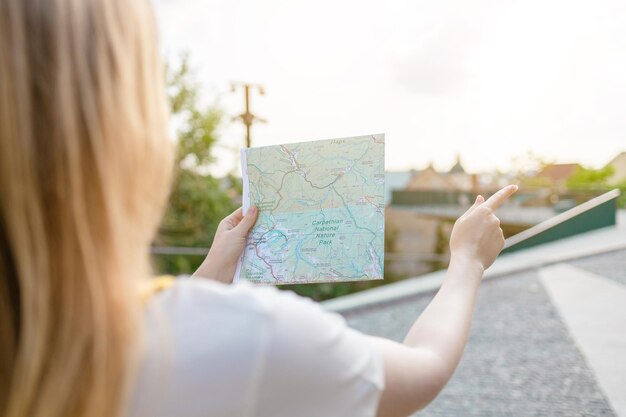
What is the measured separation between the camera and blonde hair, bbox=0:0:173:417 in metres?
0.67

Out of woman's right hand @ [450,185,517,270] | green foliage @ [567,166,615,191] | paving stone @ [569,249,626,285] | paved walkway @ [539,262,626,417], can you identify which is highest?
green foliage @ [567,166,615,191]

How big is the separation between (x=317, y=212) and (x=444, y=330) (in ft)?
1.88

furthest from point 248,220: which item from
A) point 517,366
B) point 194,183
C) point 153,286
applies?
point 194,183

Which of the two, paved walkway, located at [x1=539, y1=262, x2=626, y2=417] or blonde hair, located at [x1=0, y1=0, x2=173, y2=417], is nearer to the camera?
blonde hair, located at [x1=0, y1=0, x2=173, y2=417]

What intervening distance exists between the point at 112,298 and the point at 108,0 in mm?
372

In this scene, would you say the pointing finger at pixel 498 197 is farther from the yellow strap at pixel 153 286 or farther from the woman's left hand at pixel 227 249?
the yellow strap at pixel 153 286

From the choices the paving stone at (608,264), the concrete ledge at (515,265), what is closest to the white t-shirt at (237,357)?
the concrete ledge at (515,265)

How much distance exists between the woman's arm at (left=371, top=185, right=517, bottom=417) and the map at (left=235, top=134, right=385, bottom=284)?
0.88 ft

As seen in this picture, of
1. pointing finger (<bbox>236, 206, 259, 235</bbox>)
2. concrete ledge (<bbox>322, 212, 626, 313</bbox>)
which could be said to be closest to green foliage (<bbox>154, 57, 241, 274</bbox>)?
concrete ledge (<bbox>322, 212, 626, 313</bbox>)

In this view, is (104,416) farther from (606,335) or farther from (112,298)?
(606,335)

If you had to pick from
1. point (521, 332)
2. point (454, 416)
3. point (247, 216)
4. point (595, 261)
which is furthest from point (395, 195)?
point (247, 216)

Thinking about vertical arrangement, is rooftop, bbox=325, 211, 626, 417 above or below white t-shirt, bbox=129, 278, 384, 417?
below

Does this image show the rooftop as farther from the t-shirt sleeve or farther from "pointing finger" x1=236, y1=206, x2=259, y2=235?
the t-shirt sleeve

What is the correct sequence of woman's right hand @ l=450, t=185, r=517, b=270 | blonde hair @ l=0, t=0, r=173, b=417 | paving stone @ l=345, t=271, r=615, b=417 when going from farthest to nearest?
paving stone @ l=345, t=271, r=615, b=417 < woman's right hand @ l=450, t=185, r=517, b=270 < blonde hair @ l=0, t=0, r=173, b=417
